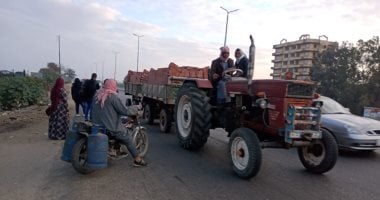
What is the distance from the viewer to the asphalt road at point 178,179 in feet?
21.2

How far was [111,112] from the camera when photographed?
773cm

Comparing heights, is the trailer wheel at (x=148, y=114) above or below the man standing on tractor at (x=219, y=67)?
below

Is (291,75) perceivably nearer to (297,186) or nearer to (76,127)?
(297,186)

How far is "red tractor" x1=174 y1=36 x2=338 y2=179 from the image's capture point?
743 cm

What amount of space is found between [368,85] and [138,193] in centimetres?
6214

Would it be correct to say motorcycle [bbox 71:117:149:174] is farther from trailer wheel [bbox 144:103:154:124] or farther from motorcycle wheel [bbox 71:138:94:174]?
trailer wheel [bbox 144:103:154:124]

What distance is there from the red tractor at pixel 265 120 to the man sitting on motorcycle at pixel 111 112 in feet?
6.48

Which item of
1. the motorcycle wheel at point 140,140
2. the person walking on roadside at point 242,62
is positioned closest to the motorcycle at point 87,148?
the motorcycle wheel at point 140,140

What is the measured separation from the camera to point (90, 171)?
291 inches

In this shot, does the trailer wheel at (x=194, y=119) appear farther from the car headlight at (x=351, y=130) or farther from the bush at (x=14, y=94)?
the bush at (x=14, y=94)

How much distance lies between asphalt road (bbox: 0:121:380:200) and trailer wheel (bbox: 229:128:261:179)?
183mm

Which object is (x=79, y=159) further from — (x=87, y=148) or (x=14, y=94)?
(x=14, y=94)

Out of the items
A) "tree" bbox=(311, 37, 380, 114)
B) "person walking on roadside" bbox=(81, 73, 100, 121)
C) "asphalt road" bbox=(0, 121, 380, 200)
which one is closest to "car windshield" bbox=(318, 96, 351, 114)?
"asphalt road" bbox=(0, 121, 380, 200)

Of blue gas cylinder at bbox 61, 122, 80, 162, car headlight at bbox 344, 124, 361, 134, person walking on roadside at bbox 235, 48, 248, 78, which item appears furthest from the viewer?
car headlight at bbox 344, 124, 361, 134
